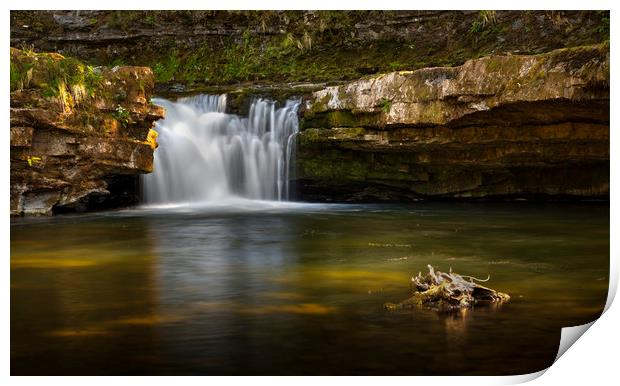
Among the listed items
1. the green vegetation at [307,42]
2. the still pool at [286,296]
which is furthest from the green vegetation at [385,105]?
the green vegetation at [307,42]

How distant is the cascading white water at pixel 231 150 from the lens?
15.0 metres

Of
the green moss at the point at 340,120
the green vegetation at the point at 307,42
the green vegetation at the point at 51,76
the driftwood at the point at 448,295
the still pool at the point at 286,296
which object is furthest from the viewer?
the green vegetation at the point at 307,42

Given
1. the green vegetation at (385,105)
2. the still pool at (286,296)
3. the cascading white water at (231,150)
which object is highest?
the green vegetation at (385,105)

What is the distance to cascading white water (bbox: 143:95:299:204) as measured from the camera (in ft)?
49.1

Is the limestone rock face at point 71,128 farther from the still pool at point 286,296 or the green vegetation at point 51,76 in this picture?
the still pool at point 286,296

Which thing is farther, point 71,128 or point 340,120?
point 340,120

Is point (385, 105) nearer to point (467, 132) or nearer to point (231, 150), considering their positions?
point (467, 132)

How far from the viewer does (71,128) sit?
1194cm

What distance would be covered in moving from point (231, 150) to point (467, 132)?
15.1ft

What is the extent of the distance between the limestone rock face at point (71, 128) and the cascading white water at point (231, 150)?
2.03 m

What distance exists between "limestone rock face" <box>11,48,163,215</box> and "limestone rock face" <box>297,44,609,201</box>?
11.9 ft

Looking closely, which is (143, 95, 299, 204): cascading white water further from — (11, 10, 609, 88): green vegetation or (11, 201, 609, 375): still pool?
(11, 201, 609, 375): still pool

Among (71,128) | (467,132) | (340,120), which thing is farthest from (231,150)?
(467,132)

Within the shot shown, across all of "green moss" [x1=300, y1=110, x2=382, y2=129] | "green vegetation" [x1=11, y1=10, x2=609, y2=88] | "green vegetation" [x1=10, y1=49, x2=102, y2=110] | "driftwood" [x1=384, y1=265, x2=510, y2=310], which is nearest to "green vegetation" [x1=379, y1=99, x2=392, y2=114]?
"green moss" [x1=300, y1=110, x2=382, y2=129]
